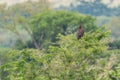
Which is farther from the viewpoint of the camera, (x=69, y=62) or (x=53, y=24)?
(x=53, y=24)

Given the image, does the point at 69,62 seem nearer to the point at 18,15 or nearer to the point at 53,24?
the point at 53,24

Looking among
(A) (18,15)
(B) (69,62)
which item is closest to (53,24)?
(A) (18,15)

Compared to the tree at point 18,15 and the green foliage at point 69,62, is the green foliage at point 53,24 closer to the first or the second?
the tree at point 18,15

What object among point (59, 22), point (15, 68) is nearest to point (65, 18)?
point (59, 22)

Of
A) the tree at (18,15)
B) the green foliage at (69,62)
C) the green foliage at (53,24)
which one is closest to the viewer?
the green foliage at (69,62)

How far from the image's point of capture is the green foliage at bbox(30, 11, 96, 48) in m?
40.3

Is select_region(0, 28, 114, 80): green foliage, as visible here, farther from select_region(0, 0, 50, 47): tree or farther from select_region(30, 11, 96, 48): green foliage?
select_region(0, 0, 50, 47): tree

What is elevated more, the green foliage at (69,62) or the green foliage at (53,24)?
the green foliage at (69,62)

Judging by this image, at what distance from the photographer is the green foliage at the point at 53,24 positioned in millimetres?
40344

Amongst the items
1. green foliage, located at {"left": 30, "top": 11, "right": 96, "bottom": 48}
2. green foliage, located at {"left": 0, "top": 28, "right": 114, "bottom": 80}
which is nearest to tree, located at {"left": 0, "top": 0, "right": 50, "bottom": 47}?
green foliage, located at {"left": 30, "top": 11, "right": 96, "bottom": 48}

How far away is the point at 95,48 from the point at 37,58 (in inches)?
55.2

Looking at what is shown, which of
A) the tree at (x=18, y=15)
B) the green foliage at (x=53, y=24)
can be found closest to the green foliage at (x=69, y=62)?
the green foliage at (x=53, y=24)

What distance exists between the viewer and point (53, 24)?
1618 inches

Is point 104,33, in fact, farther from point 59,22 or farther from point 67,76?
point 59,22
